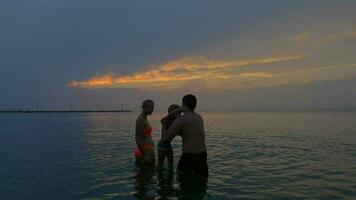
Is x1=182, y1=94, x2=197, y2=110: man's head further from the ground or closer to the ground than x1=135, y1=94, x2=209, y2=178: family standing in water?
further from the ground

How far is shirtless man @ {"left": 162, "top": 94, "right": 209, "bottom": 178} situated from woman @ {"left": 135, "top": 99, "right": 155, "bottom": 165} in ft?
8.05

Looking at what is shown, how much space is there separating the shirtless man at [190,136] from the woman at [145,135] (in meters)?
2.45

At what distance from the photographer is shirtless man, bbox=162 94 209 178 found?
1054 cm

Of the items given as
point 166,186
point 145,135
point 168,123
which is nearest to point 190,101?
point 168,123

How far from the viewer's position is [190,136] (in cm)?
1066

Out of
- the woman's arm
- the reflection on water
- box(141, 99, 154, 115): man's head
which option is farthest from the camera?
the woman's arm

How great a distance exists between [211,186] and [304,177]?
4.15 meters

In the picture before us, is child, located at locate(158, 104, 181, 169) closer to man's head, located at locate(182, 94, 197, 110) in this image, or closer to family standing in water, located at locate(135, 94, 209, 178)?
family standing in water, located at locate(135, 94, 209, 178)

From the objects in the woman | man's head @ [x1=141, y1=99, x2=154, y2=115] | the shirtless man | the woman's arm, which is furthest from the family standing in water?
the woman's arm

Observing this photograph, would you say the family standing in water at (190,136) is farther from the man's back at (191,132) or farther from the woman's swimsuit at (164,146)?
the woman's swimsuit at (164,146)

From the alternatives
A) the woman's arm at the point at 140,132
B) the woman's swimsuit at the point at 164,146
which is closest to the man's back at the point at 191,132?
the woman's swimsuit at the point at 164,146

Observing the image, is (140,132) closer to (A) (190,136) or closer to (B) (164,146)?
(B) (164,146)

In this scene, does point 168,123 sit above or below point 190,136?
above

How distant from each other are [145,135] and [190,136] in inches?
128
